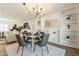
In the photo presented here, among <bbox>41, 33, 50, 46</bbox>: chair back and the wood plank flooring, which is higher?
<bbox>41, 33, 50, 46</bbox>: chair back

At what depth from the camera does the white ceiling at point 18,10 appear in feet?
9.10

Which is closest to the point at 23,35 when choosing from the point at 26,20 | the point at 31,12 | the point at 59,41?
the point at 26,20

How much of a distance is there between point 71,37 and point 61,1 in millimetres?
972

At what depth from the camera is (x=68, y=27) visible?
2859 millimetres

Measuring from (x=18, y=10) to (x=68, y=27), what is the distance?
1.38m

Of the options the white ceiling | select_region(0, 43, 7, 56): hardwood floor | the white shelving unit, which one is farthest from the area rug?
the white ceiling

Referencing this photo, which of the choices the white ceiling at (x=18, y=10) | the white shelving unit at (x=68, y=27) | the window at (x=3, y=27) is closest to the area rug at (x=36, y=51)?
the white shelving unit at (x=68, y=27)

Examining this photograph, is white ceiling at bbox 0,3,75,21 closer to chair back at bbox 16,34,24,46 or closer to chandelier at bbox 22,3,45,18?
chandelier at bbox 22,3,45,18

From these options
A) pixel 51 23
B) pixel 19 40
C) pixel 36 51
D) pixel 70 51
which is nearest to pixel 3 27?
pixel 19 40

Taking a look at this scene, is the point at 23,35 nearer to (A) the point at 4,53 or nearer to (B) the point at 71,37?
(A) the point at 4,53

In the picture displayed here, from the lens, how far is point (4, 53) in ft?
9.43

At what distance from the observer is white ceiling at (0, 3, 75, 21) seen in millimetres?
2773

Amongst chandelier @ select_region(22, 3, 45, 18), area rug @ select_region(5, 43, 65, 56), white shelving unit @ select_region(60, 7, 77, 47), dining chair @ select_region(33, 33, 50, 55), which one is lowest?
area rug @ select_region(5, 43, 65, 56)

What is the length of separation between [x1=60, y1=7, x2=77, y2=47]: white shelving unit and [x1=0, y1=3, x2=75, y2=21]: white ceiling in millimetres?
233
